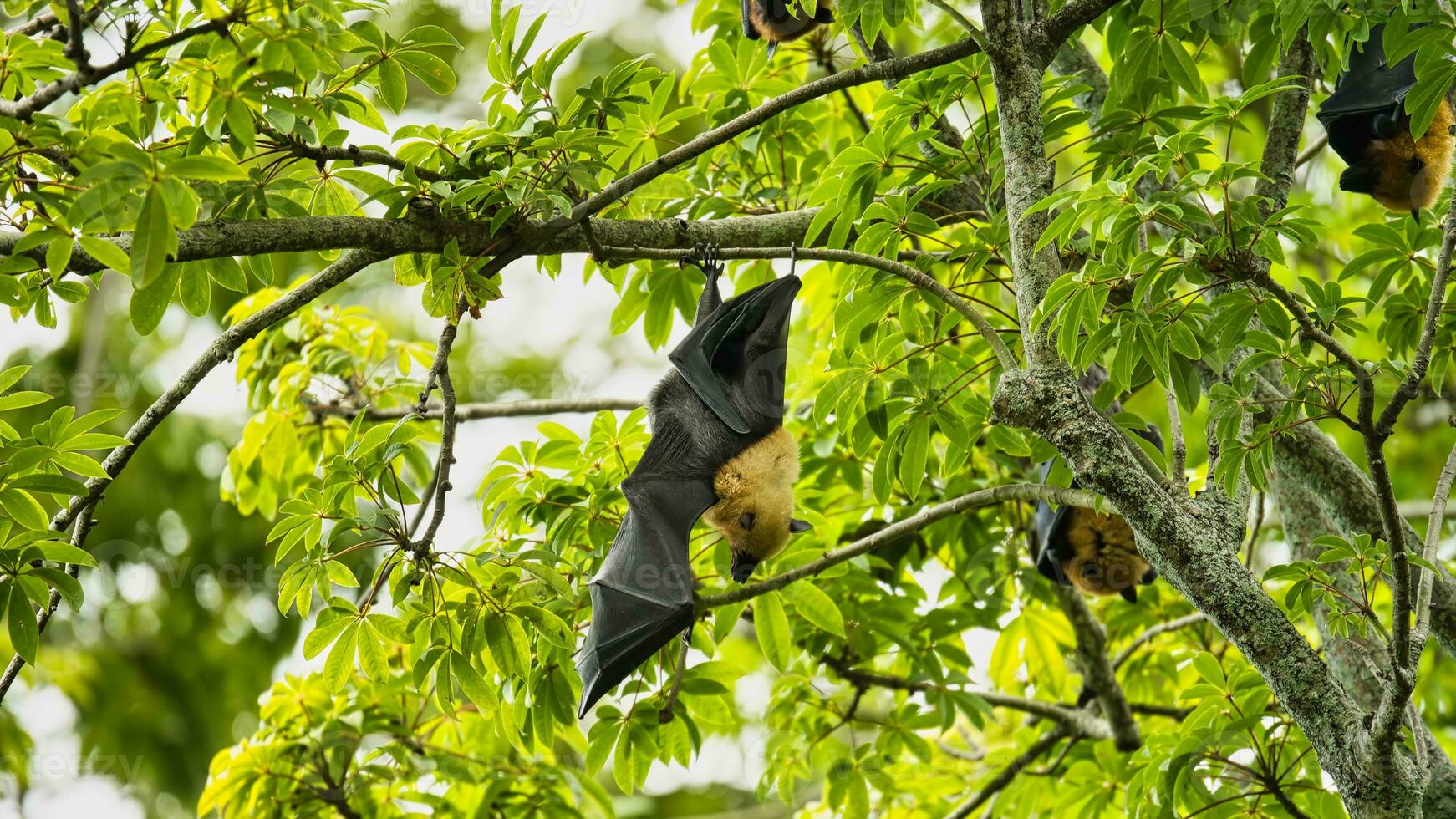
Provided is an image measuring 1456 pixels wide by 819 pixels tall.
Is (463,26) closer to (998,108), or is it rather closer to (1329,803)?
(998,108)

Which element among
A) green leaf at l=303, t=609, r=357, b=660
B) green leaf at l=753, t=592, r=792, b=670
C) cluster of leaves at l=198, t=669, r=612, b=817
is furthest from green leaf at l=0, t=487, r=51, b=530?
green leaf at l=753, t=592, r=792, b=670

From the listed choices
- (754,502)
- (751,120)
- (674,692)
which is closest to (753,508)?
(754,502)

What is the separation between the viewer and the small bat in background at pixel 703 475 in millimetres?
4000

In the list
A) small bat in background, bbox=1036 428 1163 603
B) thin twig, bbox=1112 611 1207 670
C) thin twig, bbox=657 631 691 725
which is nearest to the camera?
thin twig, bbox=657 631 691 725

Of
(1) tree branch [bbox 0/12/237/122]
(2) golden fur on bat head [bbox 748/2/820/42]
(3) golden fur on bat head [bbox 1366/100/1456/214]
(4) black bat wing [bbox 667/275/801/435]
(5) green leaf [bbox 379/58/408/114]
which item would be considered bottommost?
(3) golden fur on bat head [bbox 1366/100/1456/214]

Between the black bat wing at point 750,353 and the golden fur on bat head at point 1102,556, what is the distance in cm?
178

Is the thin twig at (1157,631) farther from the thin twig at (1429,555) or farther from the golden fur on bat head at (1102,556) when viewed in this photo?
the thin twig at (1429,555)

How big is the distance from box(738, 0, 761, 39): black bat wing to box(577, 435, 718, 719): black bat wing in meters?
1.94

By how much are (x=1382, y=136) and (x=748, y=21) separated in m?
2.63

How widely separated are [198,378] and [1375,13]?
13.0ft

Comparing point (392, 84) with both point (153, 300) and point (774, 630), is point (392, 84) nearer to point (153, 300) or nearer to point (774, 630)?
point (153, 300)

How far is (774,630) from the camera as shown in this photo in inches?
187

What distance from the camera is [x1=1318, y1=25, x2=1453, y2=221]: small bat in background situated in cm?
445

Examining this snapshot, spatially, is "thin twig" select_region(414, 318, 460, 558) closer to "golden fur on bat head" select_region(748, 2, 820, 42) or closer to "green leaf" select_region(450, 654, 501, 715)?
"green leaf" select_region(450, 654, 501, 715)
